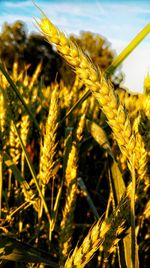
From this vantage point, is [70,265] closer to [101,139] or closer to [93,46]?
[101,139]

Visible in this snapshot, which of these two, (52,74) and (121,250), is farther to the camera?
(52,74)

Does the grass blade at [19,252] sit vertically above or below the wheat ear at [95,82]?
below

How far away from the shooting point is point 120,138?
501 mm

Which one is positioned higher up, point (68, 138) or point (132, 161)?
point (68, 138)

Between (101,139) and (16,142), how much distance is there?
237mm

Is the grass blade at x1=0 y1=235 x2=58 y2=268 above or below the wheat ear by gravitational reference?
below

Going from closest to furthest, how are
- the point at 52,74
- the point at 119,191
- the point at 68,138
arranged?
the point at 119,191 < the point at 68,138 < the point at 52,74

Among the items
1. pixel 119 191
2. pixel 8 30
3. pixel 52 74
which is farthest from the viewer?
pixel 8 30

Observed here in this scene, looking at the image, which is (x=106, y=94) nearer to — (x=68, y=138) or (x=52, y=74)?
(x=68, y=138)

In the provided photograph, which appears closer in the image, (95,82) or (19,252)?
(95,82)

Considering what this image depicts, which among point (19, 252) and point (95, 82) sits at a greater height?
point (95, 82)

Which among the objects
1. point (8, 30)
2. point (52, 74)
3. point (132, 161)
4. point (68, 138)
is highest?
point (8, 30)

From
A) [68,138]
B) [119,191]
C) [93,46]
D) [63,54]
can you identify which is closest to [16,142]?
[68,138]

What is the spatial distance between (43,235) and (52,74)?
20.0m
